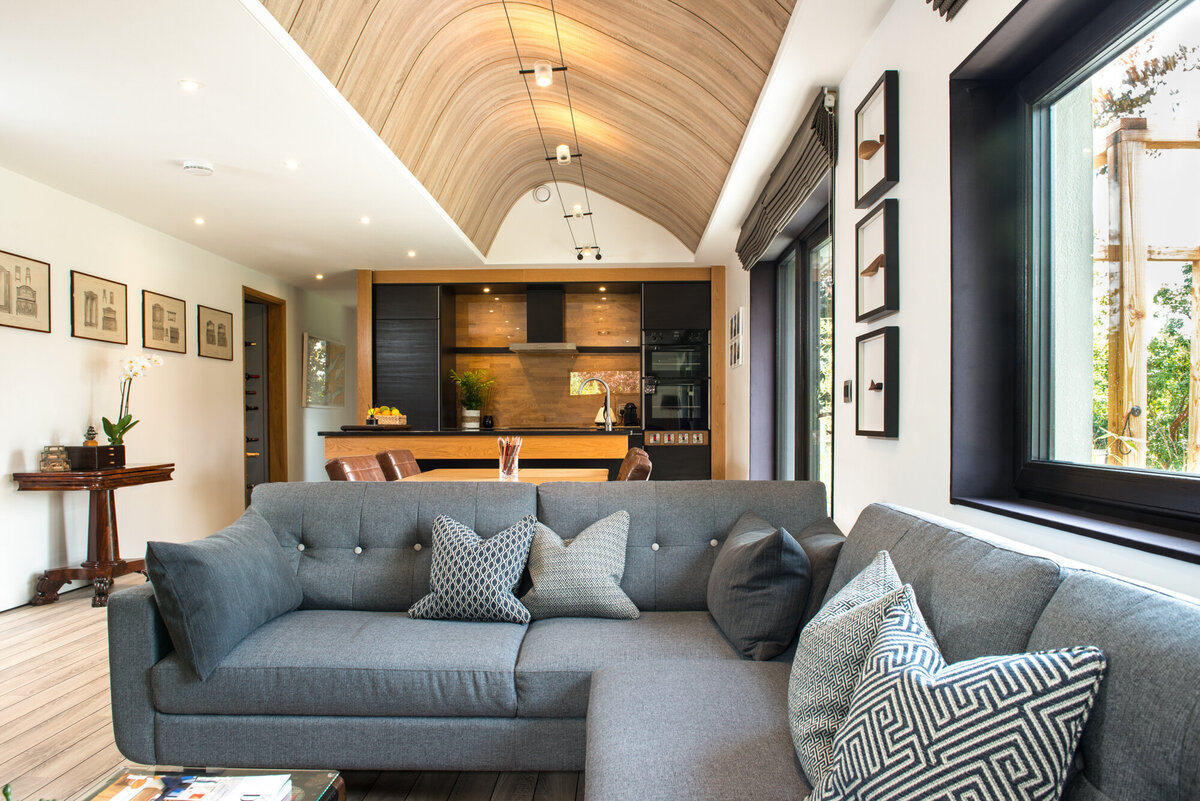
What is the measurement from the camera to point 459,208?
5.38 m

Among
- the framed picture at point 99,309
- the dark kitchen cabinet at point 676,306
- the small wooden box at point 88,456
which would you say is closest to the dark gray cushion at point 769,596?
the small wooden box at point 88,456

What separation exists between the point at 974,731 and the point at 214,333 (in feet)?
21.6

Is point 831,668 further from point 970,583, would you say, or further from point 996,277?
point 996,277

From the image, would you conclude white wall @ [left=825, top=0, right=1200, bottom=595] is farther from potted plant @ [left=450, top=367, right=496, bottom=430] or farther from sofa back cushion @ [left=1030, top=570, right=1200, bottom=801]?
potted plant @ [left=450, top=367, right=496, bottom=430]

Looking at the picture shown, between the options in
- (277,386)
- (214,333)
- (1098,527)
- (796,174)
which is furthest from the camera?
(277,386)

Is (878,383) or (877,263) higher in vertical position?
(877,263)

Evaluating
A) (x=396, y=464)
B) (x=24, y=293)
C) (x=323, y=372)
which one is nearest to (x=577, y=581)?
(x=396, y=464)

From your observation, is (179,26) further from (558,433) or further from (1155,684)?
(558,433)

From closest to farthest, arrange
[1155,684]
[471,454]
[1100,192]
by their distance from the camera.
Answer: [1155,684] < [1100,192] < [471,454]

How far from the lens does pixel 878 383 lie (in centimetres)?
251

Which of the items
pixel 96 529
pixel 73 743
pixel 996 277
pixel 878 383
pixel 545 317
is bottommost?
pixel 73 743

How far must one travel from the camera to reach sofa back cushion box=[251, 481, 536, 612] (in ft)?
7.87

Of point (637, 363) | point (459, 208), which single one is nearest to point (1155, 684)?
point (459, 208)

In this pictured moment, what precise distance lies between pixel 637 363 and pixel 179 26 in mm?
5574
